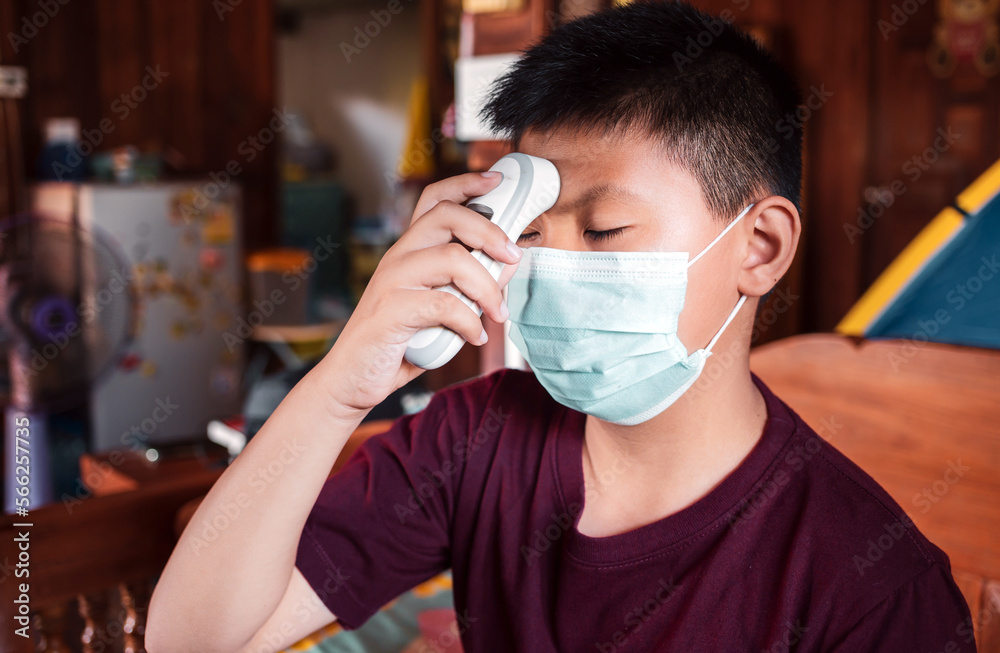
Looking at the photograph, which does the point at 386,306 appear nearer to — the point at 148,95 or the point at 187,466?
the point at 187,466

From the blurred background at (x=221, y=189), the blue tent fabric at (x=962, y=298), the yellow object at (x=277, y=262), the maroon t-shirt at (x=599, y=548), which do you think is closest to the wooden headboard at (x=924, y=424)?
the blue tent fabric at (x=962, y=298)

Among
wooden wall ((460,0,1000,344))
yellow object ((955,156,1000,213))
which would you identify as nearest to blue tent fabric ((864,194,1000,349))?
yellow object ((955,156,1000,213))

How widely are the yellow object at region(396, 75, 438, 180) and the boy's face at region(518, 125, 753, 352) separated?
394 cm

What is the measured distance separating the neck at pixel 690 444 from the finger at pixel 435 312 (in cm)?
29

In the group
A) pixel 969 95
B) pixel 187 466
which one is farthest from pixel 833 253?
pixel 187 466

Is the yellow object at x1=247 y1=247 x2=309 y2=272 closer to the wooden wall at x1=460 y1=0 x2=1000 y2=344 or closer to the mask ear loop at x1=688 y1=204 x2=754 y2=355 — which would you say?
the wooden wall at x1=460 y1=0 x2=1000 y2=344

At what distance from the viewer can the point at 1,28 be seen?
3676mm

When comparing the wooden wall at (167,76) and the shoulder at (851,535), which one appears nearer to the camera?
the shoulder at (851,535)

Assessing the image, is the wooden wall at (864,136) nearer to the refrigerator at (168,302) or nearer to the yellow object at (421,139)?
the yellow object at (421,139)

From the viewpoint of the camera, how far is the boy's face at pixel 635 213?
0.86 metres

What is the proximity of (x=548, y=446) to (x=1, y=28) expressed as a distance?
385 centimetres

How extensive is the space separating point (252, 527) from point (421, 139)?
414 cm

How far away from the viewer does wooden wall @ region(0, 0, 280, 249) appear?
391 cm

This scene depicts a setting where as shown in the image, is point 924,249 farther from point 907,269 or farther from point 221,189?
point 221,189
